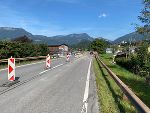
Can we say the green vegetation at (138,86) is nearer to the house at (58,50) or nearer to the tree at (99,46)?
the house at (58,50)

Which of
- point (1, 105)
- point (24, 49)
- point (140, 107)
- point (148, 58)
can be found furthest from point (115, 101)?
point (24, 49)

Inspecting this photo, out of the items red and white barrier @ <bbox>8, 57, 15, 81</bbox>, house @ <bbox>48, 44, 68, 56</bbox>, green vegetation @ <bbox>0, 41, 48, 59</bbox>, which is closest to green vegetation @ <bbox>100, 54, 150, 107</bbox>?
red and white barrier @ <bbox>8, 57, 15, 81</bbox>

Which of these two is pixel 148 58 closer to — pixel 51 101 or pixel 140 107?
pixel 51 101

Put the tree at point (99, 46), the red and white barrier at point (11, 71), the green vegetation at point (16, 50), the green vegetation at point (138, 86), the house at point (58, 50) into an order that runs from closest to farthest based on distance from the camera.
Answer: the green vegetation at point (138, 86) < the red and white barrier at point (11, 71) < the green vegetation at point (16, 50) < the house at point (58, 50) < the tree at point (99, 46)

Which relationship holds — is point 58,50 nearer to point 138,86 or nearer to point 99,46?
point 99,46

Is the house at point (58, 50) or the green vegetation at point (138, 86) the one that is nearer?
the green vegetation at point (138, 86)

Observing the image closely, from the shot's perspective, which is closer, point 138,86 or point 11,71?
point 11,71

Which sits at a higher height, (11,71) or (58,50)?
(11,71)

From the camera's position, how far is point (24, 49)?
147ft

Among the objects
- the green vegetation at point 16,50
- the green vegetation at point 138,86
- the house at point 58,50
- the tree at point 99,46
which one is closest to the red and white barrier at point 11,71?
the green vegetation at point 138,86

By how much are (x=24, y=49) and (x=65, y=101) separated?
113 ft

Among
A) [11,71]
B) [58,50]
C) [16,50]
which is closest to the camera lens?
[11,71]

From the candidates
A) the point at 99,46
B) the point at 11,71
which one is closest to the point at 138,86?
the point at 11,71

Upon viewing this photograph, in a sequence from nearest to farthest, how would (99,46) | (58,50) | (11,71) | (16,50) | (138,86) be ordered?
(11,71) → (138,86) → (16,50) → (58,50) → (99,46)
